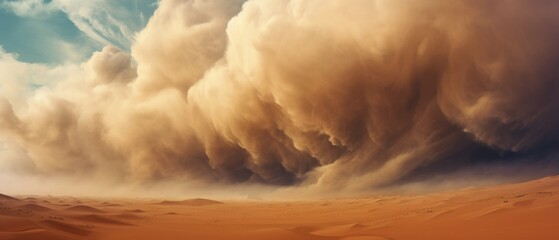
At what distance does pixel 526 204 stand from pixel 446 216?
103 inches

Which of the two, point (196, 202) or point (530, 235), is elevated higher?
point (196, 202)

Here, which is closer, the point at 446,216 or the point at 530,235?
the point at 530,235

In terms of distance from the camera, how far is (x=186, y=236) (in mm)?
13516

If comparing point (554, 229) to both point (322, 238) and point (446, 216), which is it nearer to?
point (446, 216)

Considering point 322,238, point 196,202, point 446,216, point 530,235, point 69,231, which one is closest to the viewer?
point 530,235

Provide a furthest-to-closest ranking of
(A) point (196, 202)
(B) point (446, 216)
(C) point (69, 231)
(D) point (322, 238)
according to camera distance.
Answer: (A) point (196, 202), (B) point (446, 216), (C) point (69, 231), (D) point (322, 238)

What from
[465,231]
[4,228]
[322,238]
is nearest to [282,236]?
[322,238]

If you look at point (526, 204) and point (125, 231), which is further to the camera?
point (125, 231)

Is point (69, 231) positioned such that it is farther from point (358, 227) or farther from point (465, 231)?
point (465, 231)

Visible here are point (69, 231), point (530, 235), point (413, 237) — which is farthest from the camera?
point (69, 231)

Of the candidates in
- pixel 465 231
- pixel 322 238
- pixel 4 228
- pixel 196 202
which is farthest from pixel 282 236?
pixel 196 202

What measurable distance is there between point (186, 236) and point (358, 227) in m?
6.14

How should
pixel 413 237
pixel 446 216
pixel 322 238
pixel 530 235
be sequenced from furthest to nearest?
1. pixel 446 216
2. pixel 322 238
3. pixel 413 237
4. pixel 530 235

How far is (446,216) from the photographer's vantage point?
1456 centimetres
